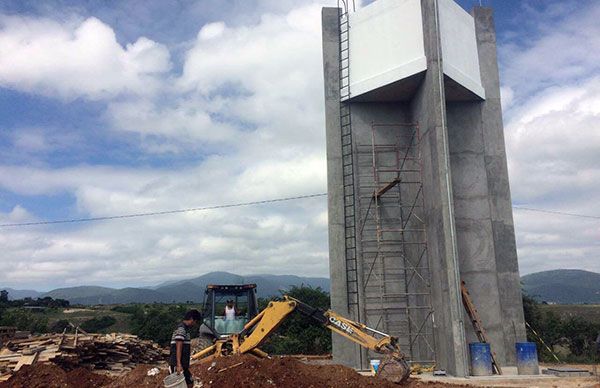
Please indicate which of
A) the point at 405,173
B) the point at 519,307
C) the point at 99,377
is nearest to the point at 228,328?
the point at 99,377

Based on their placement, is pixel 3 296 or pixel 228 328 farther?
pixel 3 296

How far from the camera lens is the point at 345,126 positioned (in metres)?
20.6

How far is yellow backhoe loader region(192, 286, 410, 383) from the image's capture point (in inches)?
492

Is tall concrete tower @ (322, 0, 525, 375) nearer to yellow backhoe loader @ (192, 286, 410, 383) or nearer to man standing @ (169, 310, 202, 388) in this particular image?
yellow backhoe loader @ (192, 286, 410, 383)

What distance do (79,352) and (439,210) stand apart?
40.5ft

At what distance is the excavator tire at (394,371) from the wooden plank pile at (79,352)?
9.31 metres

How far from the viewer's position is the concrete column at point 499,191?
18703mm

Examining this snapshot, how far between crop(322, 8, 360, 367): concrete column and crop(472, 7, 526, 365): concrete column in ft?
18.1

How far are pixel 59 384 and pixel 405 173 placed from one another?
13.7 metres

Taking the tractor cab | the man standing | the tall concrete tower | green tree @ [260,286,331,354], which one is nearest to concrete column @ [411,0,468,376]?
the tall concrete tower

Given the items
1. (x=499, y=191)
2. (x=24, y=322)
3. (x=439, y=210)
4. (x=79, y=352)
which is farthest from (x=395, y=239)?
(x=24, y=322)

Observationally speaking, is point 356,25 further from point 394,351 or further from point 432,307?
point 394,351

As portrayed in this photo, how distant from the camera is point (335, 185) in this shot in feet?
65.9

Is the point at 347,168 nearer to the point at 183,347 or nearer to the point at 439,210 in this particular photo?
the point at 439,210
